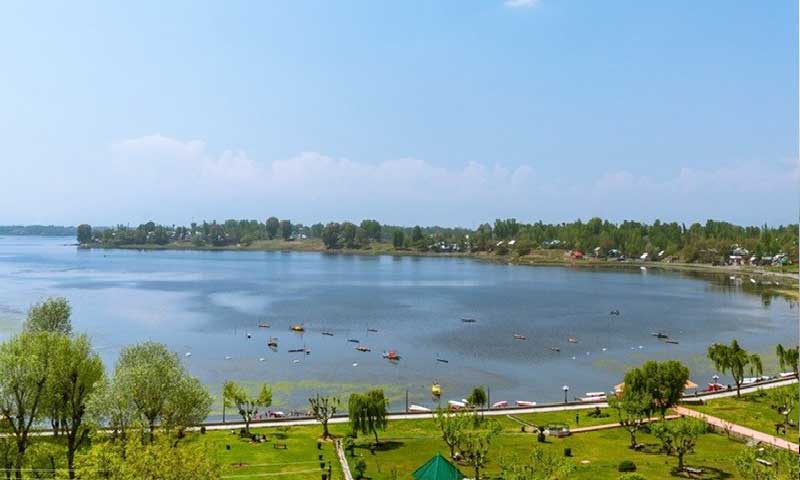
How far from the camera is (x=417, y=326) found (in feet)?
344

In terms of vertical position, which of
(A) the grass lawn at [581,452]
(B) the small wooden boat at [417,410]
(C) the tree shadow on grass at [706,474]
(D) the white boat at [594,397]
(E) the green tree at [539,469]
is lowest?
(B) the small wooden boat at [417,410]

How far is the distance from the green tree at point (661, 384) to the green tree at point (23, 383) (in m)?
37.5

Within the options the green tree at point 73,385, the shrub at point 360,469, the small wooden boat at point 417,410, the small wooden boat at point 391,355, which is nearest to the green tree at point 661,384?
the small wooden boat at point 417,410

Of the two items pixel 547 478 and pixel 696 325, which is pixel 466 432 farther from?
pixel 696 325

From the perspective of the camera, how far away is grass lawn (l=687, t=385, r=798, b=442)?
142ft

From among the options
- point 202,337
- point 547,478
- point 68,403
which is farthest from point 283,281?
point 547,478

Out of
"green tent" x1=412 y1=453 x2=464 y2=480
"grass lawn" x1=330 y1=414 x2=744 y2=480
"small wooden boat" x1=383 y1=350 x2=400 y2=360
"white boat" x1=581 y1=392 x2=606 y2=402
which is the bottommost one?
"small wooden boat" x1=383 y1=350 x2=400 y2=360

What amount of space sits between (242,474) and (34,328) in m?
33.1

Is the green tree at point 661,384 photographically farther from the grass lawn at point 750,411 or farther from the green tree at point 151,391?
the green tree at point 151,391

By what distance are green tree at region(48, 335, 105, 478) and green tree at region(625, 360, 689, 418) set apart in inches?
1394

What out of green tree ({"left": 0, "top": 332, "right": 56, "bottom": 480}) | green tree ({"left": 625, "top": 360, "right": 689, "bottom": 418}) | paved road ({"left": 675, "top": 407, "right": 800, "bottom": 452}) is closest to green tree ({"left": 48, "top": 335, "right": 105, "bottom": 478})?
green tree ({"left": 0, "top": 332, "right": 56, "bottom": 480})

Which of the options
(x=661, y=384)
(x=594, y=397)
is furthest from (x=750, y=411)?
(x=594, y=397)

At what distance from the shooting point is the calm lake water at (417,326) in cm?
7088

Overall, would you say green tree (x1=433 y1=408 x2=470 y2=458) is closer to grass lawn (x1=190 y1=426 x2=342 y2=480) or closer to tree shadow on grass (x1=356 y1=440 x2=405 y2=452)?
tree shadow on grass (x1=356 y1=440 x2=405 y2=452)
